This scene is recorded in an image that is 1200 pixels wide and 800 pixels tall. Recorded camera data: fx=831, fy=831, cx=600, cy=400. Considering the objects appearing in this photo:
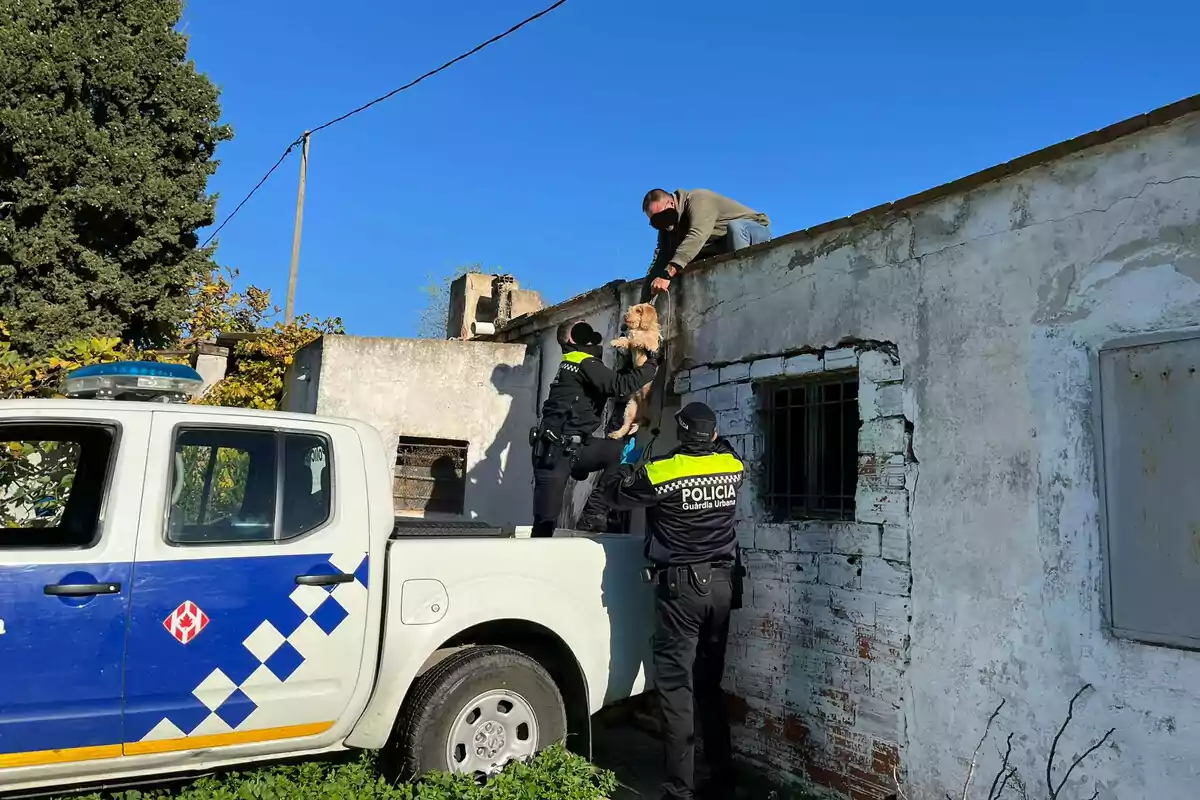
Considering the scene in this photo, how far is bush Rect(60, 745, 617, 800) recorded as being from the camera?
11.4ft

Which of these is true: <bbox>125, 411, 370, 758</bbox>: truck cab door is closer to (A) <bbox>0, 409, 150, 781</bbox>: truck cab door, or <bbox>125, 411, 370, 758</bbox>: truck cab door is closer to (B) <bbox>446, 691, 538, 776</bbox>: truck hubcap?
→ (A) <bbox>0, 409, 150, 781</bbox>: truck cab door

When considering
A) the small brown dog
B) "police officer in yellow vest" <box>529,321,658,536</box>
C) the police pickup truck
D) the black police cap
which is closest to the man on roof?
the small brown dog

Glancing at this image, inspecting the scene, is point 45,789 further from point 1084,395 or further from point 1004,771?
point 1084,395

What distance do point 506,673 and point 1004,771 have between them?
2.32 metres

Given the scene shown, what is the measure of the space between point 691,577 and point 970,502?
143 cm

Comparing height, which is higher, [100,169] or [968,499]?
[100,169]

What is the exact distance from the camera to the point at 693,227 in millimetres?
6246

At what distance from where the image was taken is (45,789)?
10.4ft

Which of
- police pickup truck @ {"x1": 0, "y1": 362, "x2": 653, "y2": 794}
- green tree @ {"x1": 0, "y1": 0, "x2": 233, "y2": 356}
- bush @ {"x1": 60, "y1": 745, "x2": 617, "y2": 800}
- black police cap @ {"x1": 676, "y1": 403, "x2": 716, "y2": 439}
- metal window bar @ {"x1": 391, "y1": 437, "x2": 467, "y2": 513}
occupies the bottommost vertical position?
bush @ {"x1": 60, "y1": 745, "x2": 617, "y2": 800}

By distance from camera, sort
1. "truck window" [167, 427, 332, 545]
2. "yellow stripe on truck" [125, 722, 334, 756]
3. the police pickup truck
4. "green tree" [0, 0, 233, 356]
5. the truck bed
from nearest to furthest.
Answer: the police pickup truck → "yellow stripe on truck" [125, 722, 334, 756] → "truck window" [167, 427, 332, 545] → the truck bed → "green tree" [0, 0, 233, 356]

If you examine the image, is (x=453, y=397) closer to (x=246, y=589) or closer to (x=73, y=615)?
(x=246, y=589)

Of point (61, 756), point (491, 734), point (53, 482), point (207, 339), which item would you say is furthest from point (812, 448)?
point (207, 339)

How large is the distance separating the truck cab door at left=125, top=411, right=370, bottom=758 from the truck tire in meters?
0.35

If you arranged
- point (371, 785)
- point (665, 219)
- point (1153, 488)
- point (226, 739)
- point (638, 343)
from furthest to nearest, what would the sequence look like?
point (665, 219)
point (638, 343)
point (371, 785)
point (226, 739)
point (1153, 488)
